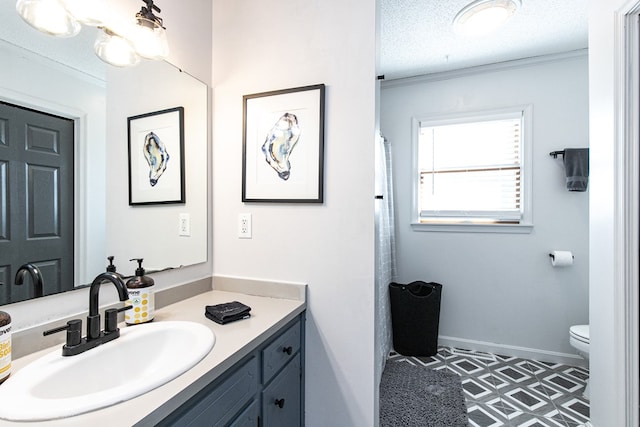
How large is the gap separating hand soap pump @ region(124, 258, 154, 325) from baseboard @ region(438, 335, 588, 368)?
250 cm

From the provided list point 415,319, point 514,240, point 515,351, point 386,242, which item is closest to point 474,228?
point 514,240

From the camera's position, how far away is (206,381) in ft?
2.46

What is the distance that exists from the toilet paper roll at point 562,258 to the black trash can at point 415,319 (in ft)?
2.90

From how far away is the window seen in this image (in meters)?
2.47

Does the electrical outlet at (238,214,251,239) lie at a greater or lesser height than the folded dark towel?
greater

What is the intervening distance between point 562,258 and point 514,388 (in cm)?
104

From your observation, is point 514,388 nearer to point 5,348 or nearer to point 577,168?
point 577,168

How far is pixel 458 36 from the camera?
82.4 inches

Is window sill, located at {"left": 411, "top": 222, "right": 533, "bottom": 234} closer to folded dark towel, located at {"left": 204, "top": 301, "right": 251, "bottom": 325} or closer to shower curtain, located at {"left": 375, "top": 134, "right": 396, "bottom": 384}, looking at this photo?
shower curtain, located at {"left": 375, "top": 134, "right": 396, "bottom": 384}

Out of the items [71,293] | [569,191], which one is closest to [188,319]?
[71,293]

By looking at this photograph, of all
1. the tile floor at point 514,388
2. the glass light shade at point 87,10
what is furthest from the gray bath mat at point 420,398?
the glass light shade at point 87,10

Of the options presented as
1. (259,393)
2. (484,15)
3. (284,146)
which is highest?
(484,15)

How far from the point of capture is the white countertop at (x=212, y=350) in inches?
22.8

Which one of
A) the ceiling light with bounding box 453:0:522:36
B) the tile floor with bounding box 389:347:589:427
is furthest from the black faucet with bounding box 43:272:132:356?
the ceiling light with bounding box 453:0:522:36
